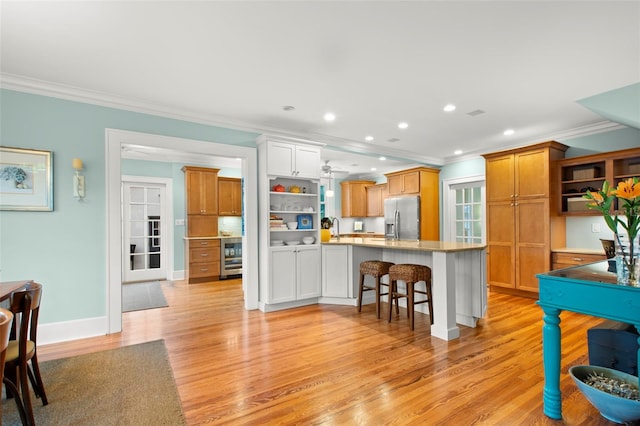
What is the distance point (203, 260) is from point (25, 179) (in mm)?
3797

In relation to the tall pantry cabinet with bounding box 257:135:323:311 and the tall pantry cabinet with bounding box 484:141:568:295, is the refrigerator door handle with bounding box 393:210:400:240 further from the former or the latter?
the tall pantry cabinet with bounding box 257:135:323:311

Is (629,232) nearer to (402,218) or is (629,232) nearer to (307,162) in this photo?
(307,162)

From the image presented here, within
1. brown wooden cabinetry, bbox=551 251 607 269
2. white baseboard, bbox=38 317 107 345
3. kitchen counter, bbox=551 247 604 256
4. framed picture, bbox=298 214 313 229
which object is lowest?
white baseboard, bbox=38 317 107 345

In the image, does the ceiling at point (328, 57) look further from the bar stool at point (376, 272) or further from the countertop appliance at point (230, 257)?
the countertop appliance at point (230, 257)

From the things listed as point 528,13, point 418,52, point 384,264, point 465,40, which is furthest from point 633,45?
point 384,264

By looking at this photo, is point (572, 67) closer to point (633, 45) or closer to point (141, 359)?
point (633, 45)

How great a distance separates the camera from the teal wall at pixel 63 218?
123 inches

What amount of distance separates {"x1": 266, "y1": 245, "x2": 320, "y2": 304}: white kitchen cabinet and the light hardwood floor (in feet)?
1.02

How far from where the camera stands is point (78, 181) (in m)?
3.38

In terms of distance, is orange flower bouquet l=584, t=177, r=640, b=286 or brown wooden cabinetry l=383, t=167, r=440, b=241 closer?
orange flower bouquet l=584, t=177, r=640, b=286

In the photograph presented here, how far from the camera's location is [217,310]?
450 cm

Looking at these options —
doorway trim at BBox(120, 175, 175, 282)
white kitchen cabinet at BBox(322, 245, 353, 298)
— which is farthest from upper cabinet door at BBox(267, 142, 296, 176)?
doorway trim at BBox(120, 175, 175, 282)

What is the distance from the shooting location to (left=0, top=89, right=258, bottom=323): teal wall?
123 inches

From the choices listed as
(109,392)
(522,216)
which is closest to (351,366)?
(109,392)
